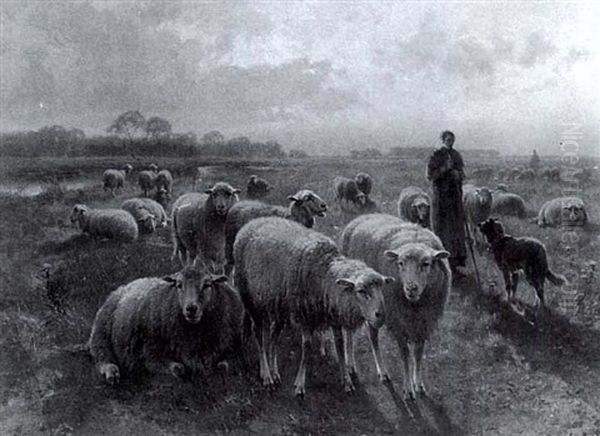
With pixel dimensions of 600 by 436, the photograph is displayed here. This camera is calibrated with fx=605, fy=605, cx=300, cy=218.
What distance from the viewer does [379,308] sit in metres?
4.11

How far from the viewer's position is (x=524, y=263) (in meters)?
5.21

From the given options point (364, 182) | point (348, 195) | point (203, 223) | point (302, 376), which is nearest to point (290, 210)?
point (348, 195)

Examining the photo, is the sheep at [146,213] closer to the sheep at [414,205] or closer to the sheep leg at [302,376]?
the sheep leg at [302,376]

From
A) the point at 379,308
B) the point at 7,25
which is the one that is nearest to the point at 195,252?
the point at 379,308

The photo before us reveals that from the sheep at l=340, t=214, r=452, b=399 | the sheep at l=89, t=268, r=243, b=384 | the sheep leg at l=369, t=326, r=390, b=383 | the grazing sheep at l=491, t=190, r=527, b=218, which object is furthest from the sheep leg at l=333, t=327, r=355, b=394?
the grazing sheep at l=491, t=190, r=527, b=218

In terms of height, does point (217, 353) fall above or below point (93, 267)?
below

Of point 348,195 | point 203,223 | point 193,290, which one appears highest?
point 348,195

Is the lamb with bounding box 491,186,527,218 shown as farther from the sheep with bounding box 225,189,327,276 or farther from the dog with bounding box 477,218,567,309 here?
the sheep with bounding box 225,189,327,276

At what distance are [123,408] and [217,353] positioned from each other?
2.56 feet

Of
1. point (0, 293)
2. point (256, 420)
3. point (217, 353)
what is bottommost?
point (256, 420)

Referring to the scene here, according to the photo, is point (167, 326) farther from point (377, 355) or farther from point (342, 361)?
point (377, 355)

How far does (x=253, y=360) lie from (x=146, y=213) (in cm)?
175

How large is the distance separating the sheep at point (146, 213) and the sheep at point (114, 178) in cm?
15

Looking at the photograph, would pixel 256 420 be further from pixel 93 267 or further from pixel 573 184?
pixel 573 184
